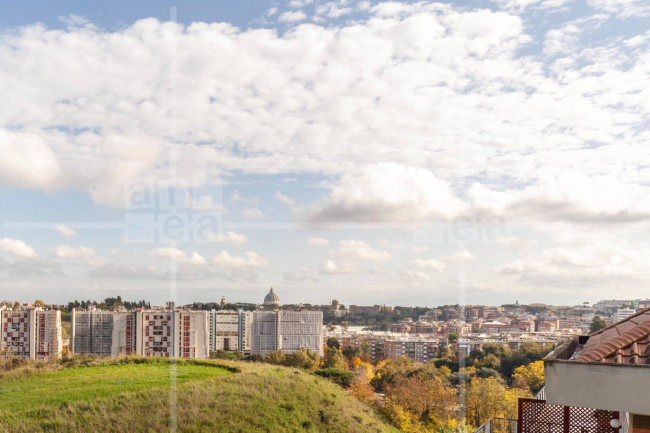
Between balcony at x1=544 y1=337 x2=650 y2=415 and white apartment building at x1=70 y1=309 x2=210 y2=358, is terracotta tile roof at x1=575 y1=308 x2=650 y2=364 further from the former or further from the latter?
white apartment building at x1=70 y1=309 x2=210 y2=358

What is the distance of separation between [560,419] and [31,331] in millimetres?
11022

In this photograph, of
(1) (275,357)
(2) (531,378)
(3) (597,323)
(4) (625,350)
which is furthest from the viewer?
(1) (275,357)

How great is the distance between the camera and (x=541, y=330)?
14.5 meters

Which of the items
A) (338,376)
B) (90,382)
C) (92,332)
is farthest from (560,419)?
(92,332)

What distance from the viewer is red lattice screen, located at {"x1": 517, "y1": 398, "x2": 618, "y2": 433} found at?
2314 millimetres

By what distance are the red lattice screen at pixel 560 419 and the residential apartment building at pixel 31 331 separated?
396 inches

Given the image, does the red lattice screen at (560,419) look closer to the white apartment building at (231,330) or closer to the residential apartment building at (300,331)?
the white apartment building at (231,330)

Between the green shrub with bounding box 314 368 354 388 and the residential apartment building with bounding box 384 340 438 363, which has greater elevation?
the green shrub with bounding box 314 368 354 388

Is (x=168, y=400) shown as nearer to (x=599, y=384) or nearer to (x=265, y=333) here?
(x=599, y=384)

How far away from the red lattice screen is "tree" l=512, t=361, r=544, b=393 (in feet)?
32.7

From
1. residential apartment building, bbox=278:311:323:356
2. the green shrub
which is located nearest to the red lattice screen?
the green shrub

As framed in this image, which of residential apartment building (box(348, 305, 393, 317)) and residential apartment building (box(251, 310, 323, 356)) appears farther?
residential apartment building (box(348, 305, 393, 317))

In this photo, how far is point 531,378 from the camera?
12.2 metres

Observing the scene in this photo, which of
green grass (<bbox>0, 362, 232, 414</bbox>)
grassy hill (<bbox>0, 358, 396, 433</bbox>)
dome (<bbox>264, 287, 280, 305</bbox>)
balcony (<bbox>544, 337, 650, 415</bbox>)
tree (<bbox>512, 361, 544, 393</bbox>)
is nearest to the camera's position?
balcony (<bbox>544, 337, 650, 415</bbox>)
